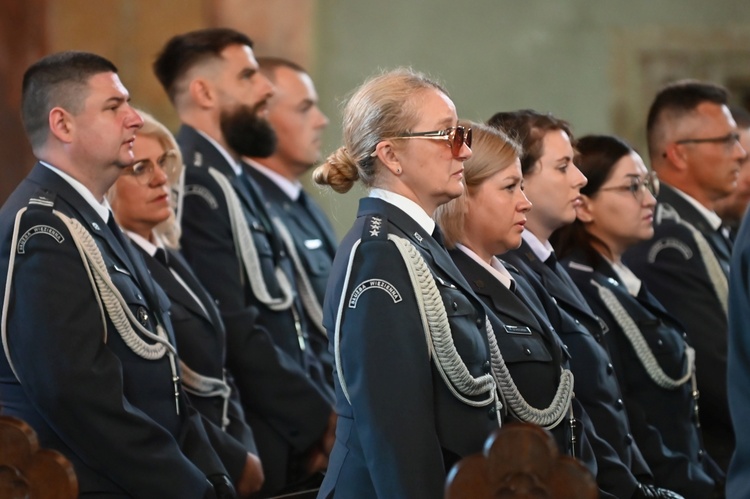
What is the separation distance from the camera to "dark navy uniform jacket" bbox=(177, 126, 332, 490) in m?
4.12

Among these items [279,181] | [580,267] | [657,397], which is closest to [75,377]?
[580,267]

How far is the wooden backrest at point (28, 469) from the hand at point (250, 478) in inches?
63.1

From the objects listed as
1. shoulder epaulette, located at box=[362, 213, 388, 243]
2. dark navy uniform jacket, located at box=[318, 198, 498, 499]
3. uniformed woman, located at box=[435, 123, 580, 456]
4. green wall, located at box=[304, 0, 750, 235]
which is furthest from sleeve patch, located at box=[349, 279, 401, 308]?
green wall, located at box=[304, 0, 750, 235]

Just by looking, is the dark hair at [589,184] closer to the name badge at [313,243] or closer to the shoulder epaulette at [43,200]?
the name badge at [313,243]

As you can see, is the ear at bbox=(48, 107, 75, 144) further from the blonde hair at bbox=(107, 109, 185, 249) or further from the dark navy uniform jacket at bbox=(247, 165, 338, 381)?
the dark navy uniform jacket at bbox=(247, 165, 338, 381)

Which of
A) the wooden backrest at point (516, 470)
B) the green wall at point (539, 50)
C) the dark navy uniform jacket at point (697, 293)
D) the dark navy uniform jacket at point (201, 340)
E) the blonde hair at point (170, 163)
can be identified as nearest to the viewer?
the wooden backrest at point (516, 470)

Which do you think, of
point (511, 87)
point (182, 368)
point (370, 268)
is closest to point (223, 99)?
point (182, 368)

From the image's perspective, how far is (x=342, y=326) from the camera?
8.91ft

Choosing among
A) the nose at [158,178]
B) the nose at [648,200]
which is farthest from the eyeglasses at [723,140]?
the nose at [158,178]

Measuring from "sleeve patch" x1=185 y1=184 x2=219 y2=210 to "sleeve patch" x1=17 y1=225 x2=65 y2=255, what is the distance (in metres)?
1.25

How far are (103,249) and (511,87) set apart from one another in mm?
4464

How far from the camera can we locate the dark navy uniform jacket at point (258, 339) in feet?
13.5

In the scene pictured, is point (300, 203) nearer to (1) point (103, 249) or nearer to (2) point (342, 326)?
(1) point (103, 249)

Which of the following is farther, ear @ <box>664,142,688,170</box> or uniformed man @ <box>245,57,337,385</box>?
ear @ <box>664,142,688,170</box>
